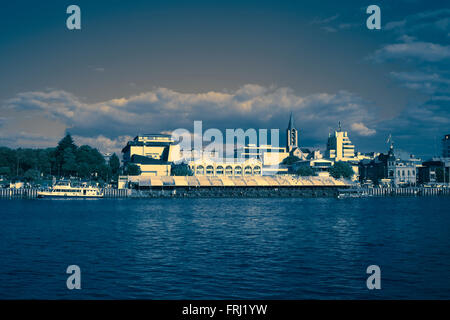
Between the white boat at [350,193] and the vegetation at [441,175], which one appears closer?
the white boat at [350,193]

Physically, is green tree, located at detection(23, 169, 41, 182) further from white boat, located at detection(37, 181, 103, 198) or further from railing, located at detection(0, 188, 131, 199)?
white boat, located at detection(37, 181, 103, 198)

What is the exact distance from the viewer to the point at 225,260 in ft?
92.9

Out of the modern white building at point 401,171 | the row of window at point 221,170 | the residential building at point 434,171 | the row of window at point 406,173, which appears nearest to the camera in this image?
the row of window at point 221,170

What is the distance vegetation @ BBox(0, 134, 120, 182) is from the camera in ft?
504

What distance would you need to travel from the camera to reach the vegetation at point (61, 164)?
15375cm

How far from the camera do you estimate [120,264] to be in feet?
89.9

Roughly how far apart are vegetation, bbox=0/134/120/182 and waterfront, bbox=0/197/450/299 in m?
108

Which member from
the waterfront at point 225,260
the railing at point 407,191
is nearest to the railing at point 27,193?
the waterfront at point 225,260

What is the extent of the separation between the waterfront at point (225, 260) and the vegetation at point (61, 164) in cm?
10841

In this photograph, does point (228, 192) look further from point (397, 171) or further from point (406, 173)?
point (406, 173)

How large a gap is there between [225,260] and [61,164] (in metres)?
140

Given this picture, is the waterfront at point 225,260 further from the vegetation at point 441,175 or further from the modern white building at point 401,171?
the vegetation at point 441,175
